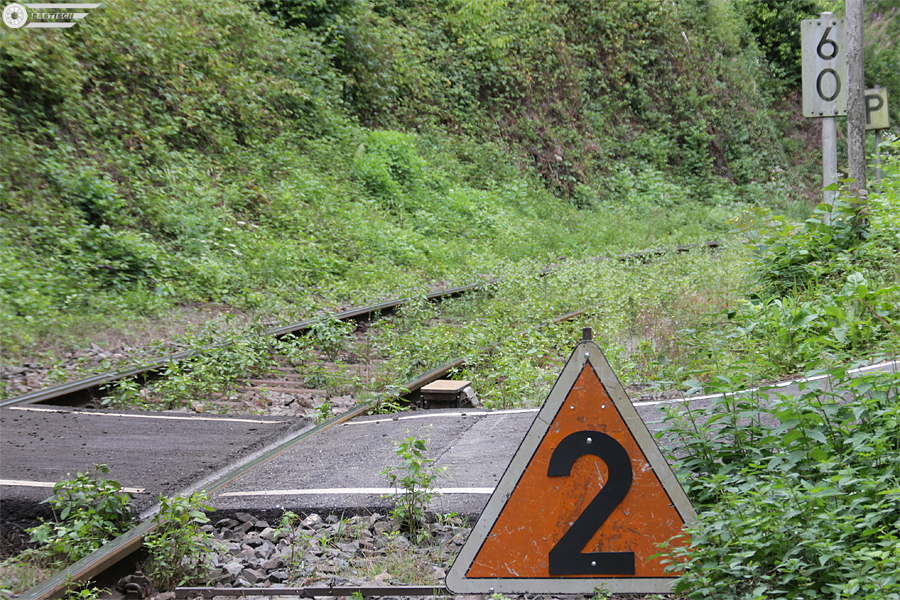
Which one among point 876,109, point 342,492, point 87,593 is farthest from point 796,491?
point 876,109

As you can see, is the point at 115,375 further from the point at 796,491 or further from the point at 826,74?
the point at 826,74

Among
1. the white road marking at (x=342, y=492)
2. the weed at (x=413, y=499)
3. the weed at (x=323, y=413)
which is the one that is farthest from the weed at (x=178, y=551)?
the weed at (x=323, y=413)

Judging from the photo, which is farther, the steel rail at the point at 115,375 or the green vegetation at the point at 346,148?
the green vegetation at the point at 346,148

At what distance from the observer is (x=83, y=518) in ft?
12.0

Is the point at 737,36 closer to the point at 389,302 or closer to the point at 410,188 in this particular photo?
the point at 410,188

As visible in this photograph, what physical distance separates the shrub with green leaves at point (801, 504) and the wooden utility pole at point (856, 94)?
495 centimetres

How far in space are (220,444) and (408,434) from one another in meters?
1.29

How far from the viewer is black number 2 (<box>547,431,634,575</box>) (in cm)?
230

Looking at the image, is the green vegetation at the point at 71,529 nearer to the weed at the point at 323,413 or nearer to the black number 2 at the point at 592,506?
the weed at the point at 323,413

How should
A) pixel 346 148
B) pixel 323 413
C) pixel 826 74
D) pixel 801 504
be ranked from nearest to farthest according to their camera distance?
pixel 801 504
pixel 323 413
pixel 826 74
pixel 346 148

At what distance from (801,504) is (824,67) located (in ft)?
21.9

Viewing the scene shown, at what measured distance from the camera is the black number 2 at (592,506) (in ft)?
7.54

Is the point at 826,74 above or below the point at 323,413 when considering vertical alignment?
above

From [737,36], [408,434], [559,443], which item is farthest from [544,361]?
[737,36]
